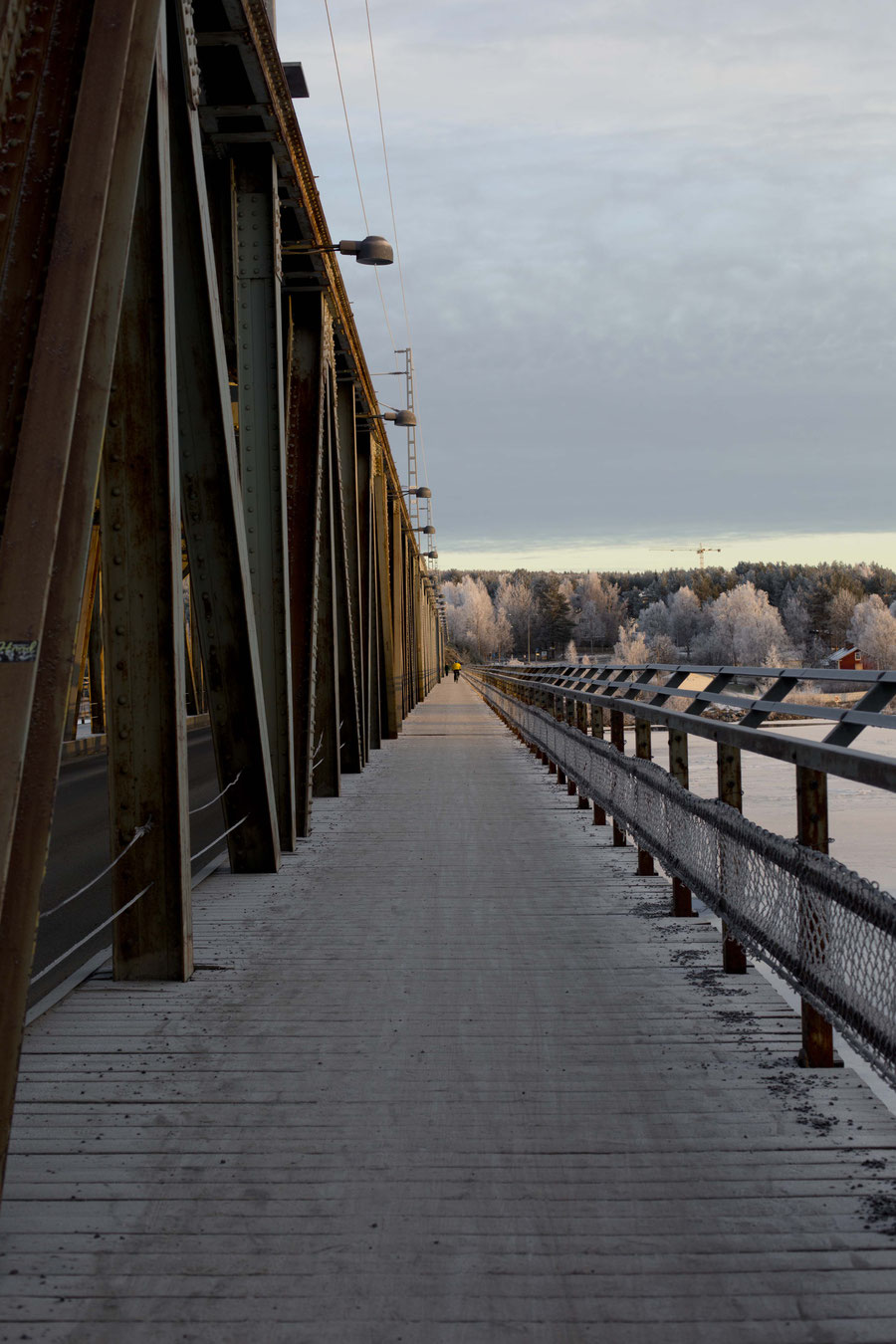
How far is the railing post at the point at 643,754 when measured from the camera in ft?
23.4

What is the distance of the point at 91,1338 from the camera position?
2.31 m

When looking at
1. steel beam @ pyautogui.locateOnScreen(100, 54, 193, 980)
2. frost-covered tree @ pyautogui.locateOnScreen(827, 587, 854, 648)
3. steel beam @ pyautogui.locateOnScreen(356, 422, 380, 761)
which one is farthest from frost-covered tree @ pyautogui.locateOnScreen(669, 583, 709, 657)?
steel beam @ pyautogui.locateOnScreen(100, 54, 193, 980)

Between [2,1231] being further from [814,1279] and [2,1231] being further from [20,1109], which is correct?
[814,1279]

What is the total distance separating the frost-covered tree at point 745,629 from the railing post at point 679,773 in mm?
136913

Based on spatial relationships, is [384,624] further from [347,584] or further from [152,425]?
[152,425]

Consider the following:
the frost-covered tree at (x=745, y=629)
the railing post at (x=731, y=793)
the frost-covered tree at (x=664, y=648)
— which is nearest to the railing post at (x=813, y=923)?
the railing post at (x=731, y=793)

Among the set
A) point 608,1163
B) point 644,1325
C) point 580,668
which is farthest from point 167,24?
point 580,668

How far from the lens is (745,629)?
150 metres

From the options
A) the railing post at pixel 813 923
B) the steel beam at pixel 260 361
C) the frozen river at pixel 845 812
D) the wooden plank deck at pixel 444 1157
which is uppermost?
the steel beam at pixel 260 361

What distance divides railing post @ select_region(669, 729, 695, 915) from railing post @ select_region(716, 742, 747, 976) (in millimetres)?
1060

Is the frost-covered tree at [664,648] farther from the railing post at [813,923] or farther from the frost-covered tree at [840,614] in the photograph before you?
the railing post at [813,923]

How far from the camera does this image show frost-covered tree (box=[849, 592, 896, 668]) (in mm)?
A: 111000

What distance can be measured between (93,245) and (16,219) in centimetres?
21

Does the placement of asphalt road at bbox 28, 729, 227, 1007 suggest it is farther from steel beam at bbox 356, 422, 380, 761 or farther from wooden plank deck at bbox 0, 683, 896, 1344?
steel beam at bbox 356, 422, 380, 761
